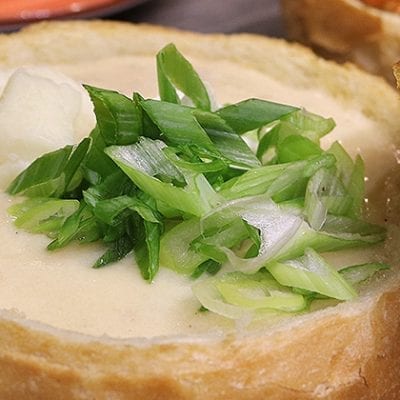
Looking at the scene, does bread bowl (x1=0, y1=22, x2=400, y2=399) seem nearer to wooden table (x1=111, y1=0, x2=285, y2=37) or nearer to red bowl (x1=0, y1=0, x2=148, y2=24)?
red bowl (x1=0, y1=0, x2=148, y2=24)

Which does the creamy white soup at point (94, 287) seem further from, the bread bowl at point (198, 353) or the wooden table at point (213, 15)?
the wooden table at point (213, 15)

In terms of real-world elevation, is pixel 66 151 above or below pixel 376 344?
above

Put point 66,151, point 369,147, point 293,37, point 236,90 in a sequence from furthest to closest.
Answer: point 293,37 → point 236,90 → point 369,147 → point 66,151

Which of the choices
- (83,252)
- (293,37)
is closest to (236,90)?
(293,37)

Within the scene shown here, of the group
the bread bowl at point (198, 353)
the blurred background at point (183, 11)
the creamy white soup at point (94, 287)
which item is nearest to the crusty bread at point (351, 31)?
the blurred background at point (183, 11)

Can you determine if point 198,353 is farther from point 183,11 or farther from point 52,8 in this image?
point 183,11

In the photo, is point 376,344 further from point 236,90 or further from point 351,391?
point 236,90
